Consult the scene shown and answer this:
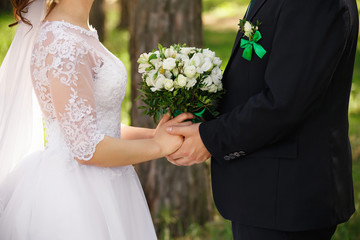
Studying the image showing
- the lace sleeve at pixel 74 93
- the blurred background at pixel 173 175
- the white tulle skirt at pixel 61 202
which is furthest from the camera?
the blurred background at pixel 173 175

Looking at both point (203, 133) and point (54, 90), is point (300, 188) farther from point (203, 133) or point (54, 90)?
point (54, 90)

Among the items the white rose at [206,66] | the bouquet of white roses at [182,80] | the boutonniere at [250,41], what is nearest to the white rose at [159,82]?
the bouquet of white roses at [182,80]

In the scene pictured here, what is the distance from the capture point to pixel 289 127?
7.79 ft

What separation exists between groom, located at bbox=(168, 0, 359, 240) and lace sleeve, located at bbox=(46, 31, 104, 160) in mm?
606

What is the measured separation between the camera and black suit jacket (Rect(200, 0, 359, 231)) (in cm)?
226

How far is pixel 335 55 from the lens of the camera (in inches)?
89.0

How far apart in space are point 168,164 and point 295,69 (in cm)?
285

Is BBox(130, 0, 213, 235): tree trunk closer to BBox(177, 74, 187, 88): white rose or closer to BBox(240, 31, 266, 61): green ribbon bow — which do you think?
BBox(177, 74, 187, 88): white rose

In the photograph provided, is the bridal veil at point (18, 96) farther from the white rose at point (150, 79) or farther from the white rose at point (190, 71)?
the white rose at point (190, 71)

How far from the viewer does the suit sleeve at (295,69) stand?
2.24 metres

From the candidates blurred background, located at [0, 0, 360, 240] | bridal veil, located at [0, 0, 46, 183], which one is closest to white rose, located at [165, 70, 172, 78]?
bridal veil, located at [0, 0, 46, 183]

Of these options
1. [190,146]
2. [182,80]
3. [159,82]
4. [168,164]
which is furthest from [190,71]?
[168,164]

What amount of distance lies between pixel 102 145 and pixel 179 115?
1.69 ft

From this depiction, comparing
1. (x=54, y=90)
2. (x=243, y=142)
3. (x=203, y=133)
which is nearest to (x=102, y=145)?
(x=54, y=90)
